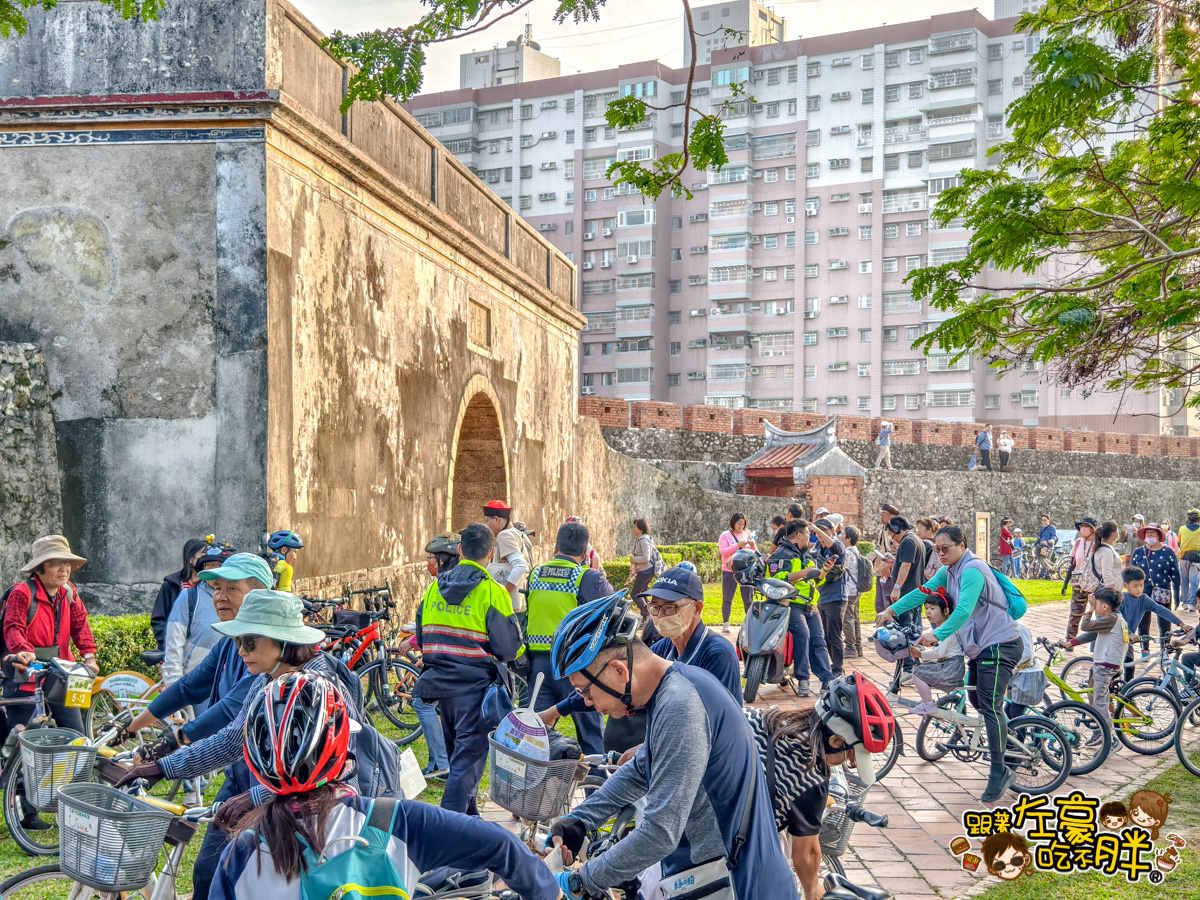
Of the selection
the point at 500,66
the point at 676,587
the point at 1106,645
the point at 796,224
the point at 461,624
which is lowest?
the point at 1106,645

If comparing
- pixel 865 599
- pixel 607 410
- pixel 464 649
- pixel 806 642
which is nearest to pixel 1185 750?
pixel 806 642

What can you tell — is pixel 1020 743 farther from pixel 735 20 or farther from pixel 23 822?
pixel 735 20

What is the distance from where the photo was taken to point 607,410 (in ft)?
95.2

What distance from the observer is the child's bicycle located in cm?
661

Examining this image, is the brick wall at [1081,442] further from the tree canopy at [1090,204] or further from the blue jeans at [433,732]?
the blue jeans at [433,732]

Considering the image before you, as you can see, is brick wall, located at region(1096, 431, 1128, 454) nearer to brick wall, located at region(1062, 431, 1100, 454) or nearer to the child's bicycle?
brick wall, located at region(1062, 431, 1100, 454)

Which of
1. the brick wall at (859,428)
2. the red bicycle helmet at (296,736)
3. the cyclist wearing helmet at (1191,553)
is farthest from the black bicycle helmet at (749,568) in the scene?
the brick wall at (859,428)

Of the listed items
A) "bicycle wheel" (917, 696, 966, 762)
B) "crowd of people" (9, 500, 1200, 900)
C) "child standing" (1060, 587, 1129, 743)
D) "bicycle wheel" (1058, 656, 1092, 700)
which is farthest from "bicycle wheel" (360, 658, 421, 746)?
"bicycle wheel" (1058, 656, 1092, 700)

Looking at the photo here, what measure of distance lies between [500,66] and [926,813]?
53.8 meters

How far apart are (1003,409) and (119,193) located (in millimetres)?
44284

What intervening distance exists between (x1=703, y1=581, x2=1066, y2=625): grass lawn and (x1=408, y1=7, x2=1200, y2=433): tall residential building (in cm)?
2293

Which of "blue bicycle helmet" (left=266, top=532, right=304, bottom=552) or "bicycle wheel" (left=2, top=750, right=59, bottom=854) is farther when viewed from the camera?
"blue bicycle helmet" (left=266, top=532, right=304, bottom=552)

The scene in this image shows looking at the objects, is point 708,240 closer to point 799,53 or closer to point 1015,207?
point 799,53

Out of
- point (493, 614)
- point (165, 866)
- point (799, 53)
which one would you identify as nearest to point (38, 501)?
point (493, 614)
